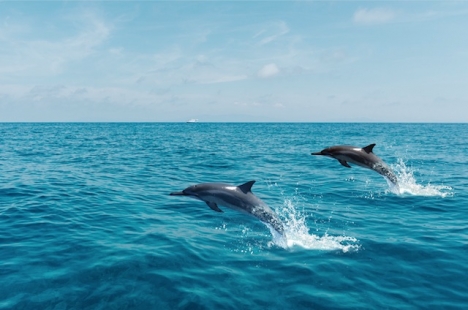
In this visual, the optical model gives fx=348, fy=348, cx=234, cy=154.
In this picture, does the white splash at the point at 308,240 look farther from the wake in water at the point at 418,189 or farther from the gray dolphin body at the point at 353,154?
the wake in water at the point at 418,189

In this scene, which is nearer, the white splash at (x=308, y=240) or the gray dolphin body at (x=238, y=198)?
the gray dolphin body at (x=238, y=198)

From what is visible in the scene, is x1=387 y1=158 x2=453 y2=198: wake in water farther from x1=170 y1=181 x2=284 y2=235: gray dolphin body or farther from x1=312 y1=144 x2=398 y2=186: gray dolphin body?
x1=170 y1=181 x2=284 y2=235: gray dolphin body

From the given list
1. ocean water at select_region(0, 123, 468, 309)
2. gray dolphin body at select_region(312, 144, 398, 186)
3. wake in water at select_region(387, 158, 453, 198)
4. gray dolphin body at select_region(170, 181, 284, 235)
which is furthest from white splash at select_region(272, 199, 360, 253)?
wake in water at select_region(387, 158, 453, 198)

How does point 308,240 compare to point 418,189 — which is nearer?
point 308,240

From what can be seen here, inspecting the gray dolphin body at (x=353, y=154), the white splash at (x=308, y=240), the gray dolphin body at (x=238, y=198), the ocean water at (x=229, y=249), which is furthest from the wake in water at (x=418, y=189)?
the gray dolphin body at (x=238, y=198)

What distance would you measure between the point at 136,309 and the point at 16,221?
6.75 metres

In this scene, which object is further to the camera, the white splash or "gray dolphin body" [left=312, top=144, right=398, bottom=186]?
"gray dolphin body" [left=312, top=144, right=398, bottom=186]

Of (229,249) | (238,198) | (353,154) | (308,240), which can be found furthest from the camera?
(353,154)

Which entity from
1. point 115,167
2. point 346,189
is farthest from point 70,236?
point 115,167

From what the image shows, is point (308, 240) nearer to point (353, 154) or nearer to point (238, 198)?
point (238, 198)

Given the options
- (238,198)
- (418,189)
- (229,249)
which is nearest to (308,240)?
(229,249)

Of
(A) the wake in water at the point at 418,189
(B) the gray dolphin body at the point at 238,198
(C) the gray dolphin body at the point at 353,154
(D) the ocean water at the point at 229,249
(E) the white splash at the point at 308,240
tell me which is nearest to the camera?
(D) the ocean water at the point at 229,249

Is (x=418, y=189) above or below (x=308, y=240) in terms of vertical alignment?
above

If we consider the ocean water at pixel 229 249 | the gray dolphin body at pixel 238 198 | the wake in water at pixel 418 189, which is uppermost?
the gray dolphin body at pixel 238 198
